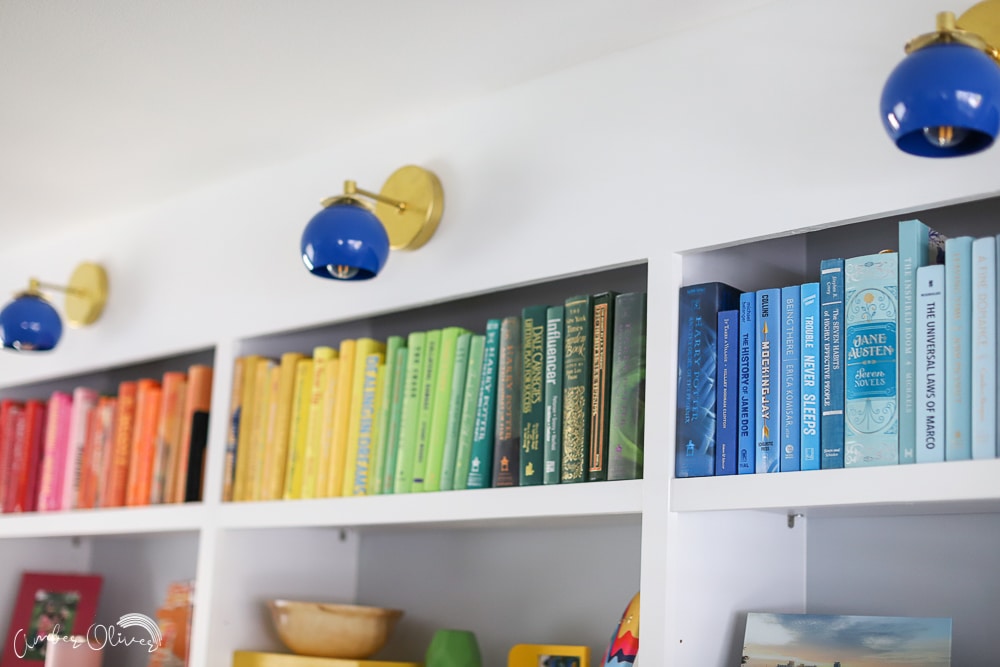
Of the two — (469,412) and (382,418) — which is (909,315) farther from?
(382,418)

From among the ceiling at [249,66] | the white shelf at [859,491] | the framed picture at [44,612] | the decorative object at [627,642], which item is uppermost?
the ceiling at [249,66]

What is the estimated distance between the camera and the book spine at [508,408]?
1.86 m

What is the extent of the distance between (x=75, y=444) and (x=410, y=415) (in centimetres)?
115

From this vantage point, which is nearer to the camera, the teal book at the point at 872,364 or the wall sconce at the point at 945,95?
the wall sconce at the point at 945,95

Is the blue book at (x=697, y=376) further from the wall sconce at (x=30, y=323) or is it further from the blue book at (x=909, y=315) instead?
the wall sconce at (x=30, y=323)

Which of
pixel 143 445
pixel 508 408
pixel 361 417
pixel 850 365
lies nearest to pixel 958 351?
pixel 850 365

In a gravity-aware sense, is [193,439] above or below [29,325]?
below

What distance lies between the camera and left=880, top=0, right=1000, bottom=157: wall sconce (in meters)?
1.20

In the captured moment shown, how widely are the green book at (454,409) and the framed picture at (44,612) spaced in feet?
4.82

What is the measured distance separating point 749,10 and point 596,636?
3.71ft

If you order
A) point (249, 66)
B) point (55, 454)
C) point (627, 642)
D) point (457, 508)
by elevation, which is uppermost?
point (249, 66)

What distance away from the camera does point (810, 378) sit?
59.9 inches

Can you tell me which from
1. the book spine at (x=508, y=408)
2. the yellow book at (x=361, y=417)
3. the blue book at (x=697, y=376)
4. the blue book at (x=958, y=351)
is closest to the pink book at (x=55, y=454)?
the yellow book at (x=361, y=417)

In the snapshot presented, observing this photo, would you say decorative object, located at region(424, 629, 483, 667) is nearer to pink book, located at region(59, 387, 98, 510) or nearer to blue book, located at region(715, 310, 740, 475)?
blue book, located at region(715, 310, 740, 475)
